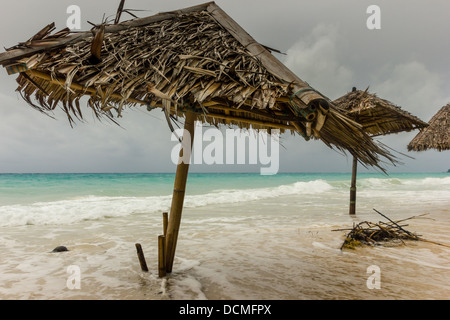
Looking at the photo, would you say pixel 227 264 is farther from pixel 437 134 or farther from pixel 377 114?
pixel 437 134

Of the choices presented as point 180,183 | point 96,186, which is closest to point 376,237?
point 180,183

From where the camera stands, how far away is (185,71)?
2.12m

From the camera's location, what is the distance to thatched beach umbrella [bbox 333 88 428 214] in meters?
5.80

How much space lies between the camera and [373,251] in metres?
4.06

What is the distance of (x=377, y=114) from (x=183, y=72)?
5.61m

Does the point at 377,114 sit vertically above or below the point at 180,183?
above

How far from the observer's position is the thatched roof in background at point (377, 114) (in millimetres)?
5798

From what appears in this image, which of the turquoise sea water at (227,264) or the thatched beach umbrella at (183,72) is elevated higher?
the thatched beach umbrella at (183,72)

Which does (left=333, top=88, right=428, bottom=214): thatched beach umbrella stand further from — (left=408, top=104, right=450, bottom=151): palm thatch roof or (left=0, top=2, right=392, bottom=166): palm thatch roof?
(left=0, top=2, right=392, bottom=166): palm thatch roof

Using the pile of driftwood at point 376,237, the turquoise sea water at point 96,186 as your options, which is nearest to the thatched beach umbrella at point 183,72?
the pile of driftwood at point 376,237

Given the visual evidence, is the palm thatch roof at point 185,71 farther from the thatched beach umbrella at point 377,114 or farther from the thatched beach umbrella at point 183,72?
the thatched beach umbrella at point 377,114

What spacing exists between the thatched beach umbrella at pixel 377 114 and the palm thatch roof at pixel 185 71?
3901 millimetres
